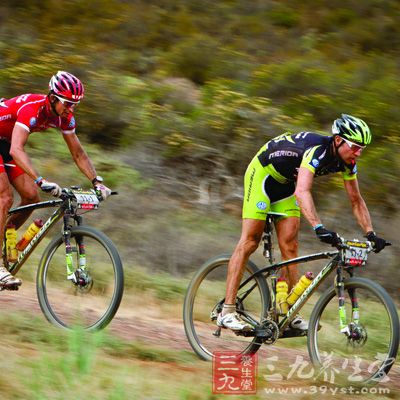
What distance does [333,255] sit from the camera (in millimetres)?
5719

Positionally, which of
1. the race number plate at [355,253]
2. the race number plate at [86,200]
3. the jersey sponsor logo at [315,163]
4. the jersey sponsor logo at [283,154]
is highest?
the jersey sponsor logo at [315,163]

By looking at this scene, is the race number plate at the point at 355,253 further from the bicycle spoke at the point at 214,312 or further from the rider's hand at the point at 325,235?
the bicycle spoke at the point at 214,312

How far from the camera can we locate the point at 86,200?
21.2 ft

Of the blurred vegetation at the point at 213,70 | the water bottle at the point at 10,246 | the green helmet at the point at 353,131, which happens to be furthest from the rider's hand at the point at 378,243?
the blurred vegetation at the point at 213,70

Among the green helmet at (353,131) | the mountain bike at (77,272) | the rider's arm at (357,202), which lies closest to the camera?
the green helmet at (353,131)

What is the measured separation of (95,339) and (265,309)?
4.56 feet

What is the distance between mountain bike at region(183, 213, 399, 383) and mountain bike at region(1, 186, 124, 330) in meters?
0.74

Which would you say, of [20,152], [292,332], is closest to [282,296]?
[292,332]

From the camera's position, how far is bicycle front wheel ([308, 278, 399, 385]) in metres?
5.35

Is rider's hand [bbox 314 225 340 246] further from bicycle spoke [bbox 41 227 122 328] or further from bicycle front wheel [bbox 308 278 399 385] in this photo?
bicycle spoke [bbox 41 227 122 328]

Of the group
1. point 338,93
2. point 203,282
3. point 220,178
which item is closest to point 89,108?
point 220,178

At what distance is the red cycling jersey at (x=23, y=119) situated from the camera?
6508 mm

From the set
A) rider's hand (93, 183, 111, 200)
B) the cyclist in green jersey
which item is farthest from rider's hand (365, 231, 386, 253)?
rider's hand (93, 183, 111, 200)

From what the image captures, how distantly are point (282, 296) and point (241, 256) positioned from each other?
46 centimetres
